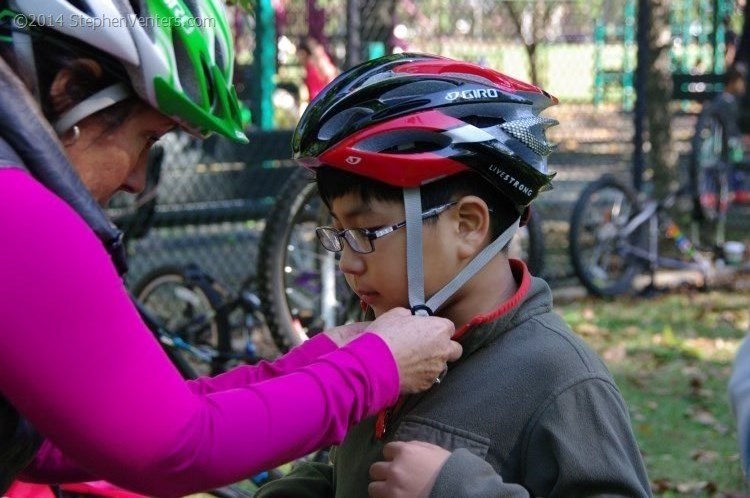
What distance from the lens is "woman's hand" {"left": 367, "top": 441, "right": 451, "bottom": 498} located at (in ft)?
6.48

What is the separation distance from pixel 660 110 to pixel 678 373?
3689 mm

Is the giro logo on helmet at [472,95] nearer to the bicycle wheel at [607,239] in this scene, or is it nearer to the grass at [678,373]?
the grass at [678,373]

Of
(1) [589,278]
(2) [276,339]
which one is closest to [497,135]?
(2) [276,339]

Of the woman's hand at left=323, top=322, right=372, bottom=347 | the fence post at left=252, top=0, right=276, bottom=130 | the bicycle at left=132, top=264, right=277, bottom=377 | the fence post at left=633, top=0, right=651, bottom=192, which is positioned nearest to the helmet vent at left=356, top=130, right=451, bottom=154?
the woman's hand at left=323, top=322, right=372, bottom=347

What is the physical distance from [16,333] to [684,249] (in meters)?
7.39

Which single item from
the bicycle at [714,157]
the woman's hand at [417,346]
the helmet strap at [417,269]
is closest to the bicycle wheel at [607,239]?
the bicycle at [714,157]

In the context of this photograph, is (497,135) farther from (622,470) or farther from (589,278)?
(589,278)

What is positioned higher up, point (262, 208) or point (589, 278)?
point (262, 208)

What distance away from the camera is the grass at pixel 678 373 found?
502 centimetres

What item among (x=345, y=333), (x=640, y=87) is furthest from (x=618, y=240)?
(x=345, y=333)

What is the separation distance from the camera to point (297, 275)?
18.4 feet

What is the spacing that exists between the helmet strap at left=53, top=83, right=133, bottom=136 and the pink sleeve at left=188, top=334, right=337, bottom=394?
0.62 m

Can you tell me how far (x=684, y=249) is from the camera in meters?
8.53

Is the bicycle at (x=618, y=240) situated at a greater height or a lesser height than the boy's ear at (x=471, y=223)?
lesser
